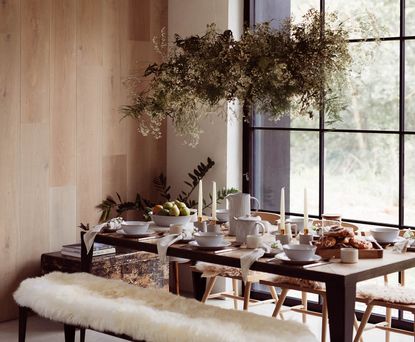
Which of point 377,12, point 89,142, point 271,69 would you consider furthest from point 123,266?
point 377,12

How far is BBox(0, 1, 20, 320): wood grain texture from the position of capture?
5727mm

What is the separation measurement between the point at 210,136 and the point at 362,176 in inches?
54.3

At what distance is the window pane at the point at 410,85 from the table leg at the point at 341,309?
2.17 metres

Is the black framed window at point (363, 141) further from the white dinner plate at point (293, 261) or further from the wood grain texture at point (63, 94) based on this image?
the white dinner plate at point (293, 261)

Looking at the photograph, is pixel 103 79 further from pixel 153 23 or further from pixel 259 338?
pixel 259 338

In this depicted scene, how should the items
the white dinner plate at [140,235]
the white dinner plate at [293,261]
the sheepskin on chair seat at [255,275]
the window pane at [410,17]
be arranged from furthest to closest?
the window pane at [410,17]
the sheepskin on chair seat at [255,275]
the white dinner plate at [140,235]
the white dinner plate at [293,261]

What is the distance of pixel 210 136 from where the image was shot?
6707 mm

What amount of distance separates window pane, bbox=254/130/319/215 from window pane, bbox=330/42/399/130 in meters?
0.41

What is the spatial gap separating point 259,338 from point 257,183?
9.51 ft

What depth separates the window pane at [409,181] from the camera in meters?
5.68

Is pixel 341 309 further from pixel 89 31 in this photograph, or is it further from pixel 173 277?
pixel 89 31

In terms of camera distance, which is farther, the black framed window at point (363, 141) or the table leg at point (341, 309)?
the black framed window at point (363, 141)

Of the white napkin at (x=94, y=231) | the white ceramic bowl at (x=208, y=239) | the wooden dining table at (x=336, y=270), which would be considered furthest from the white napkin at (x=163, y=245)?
the white napkin at (x=94, y=231)

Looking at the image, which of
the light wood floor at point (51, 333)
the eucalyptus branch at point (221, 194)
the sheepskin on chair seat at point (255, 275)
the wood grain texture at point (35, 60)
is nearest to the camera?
the sheepskin on chair seat at point (255, 275)
